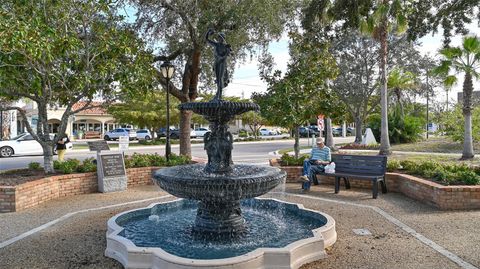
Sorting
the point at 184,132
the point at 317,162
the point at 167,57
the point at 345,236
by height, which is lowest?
the point at 345,236

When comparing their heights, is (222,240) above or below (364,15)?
below

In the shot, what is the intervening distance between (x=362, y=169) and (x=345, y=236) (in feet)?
13.0

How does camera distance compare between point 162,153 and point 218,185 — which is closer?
point 218,185

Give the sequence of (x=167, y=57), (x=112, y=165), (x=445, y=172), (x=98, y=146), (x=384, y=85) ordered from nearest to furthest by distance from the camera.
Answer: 1. (x=445, y=172)
2. (x=112, y=165)
3. (x=98, y=146)
4. (x=167, y=57)
5. (x=384, y=85)

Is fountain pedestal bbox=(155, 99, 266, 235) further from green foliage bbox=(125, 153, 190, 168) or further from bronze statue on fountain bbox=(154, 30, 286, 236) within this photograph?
green foliage bbox=(125, 153, 190, 168)

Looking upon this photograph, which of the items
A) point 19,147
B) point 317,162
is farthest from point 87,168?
point 19,147

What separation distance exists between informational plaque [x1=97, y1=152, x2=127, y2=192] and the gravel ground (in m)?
0.88

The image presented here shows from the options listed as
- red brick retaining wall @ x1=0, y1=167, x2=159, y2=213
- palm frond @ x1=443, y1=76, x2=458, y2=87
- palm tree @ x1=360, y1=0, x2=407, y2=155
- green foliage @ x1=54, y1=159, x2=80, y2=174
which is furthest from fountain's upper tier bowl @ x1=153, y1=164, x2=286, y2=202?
palm frond @ x1=443, y1=76, x2=458, y2=87

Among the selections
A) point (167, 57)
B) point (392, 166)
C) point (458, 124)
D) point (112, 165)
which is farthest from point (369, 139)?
point (112, 165)

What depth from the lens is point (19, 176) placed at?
982 cm

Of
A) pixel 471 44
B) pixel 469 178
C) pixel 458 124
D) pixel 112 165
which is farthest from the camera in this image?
pixel 458 124

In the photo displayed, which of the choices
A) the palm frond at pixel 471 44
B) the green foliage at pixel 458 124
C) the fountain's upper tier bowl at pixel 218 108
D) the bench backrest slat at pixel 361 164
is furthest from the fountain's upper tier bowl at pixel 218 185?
the green foliage at pixel 458 124

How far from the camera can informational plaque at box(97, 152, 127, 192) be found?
33.3ft

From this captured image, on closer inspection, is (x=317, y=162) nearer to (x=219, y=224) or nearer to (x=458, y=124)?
(x=219, y=224)
